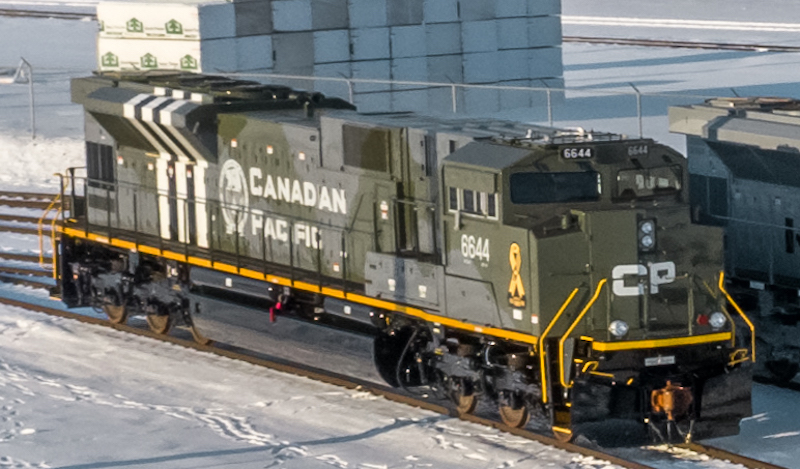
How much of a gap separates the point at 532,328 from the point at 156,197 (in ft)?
24.4

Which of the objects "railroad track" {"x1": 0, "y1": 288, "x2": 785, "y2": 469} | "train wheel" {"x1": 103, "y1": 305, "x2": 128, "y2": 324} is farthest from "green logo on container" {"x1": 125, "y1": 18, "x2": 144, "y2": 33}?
"train wheel" {"x1": 103, "y1": 305, "x2": 128, "y2": 324}

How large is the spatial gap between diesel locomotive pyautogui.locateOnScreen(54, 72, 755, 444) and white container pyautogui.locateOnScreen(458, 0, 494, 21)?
1619 cm

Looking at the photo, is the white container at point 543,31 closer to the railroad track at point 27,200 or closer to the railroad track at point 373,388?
the railroad track at point 27,200

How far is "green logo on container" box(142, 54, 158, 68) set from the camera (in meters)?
33.5

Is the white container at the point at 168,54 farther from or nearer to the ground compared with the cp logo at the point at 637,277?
farther from the ground

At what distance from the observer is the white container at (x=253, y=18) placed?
108 feet

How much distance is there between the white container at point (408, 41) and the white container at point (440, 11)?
353mm

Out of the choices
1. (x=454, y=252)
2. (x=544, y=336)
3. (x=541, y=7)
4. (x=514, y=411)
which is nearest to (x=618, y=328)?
(x=544, y=336)

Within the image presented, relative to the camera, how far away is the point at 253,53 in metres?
33.4

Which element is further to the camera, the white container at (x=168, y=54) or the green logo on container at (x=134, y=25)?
the green logo on container at (x=134, y=25)

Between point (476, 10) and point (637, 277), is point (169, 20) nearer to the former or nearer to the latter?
point (476, 10)

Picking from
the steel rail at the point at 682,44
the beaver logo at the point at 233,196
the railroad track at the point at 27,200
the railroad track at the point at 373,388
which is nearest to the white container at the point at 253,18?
the railroad track at the point at 27,200

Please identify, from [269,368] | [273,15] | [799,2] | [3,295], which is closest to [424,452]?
[269,368]

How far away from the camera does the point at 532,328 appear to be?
14.8m
